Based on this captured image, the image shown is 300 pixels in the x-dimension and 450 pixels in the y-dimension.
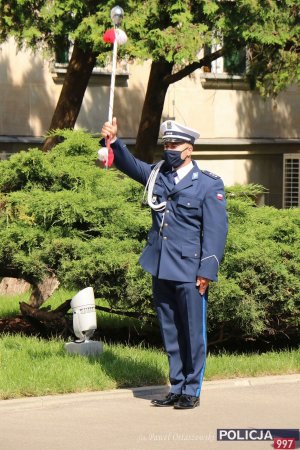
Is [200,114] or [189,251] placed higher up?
[200,114]

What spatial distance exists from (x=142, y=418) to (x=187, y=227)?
127 cm

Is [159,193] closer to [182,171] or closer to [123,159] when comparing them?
[182,171]

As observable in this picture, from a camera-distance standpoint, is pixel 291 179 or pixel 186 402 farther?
pixel 291 179

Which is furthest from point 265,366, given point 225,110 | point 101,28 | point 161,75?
point 225,110

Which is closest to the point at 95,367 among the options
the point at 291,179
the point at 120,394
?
the point at 120,394

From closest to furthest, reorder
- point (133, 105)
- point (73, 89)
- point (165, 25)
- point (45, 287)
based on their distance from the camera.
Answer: point (45, 287), point (165, 25), point (73, 89), point (133, 105)

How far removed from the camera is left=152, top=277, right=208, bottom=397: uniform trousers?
324 inches

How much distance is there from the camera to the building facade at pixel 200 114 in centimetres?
2334

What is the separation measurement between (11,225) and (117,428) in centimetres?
320

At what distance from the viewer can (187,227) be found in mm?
8258

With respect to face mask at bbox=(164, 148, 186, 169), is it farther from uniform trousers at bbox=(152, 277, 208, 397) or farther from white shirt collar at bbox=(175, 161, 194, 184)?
uniform trousers at bbox=(152, 277, 208, 397)

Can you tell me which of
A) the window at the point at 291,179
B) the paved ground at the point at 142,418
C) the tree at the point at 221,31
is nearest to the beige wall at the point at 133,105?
the window at the point at 291,179

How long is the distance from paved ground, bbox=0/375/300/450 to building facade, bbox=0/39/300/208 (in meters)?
14.4

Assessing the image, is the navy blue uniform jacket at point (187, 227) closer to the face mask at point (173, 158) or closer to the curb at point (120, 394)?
the face mask at point (173, 158)
